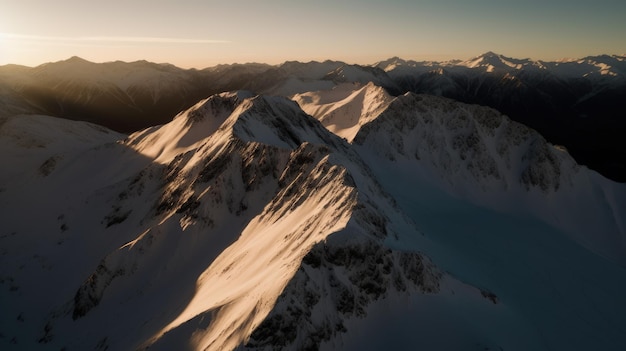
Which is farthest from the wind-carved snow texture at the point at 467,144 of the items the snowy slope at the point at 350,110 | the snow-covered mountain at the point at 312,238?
the snowy slope at the point at 350,110

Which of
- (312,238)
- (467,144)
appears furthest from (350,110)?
(312,238)

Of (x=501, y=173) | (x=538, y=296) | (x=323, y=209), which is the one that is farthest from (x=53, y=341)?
(x=501, y=173)

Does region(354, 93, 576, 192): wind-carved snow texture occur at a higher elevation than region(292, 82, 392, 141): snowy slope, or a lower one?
lower

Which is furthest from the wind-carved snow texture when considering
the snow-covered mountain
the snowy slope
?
the snowy slope

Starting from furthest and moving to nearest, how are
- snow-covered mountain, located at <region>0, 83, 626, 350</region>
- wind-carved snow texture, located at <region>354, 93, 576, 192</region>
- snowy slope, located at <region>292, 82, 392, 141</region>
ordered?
snowy slope, located at <region>292, 82, 392, 141</region>
wind-carved snow texture, located at <region>354, 93, 576, 192</region>
snow-covered mountain, located at <region>0, 83, 626, 350</region>

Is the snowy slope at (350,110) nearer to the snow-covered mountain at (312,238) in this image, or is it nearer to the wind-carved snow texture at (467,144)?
the snow-covered mountain at (312,238)

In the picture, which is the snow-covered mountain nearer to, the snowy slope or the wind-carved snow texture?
the wind-carved snow texture

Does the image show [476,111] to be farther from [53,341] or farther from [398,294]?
[53,341]

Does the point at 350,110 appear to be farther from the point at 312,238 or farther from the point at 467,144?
the point at 312,238
